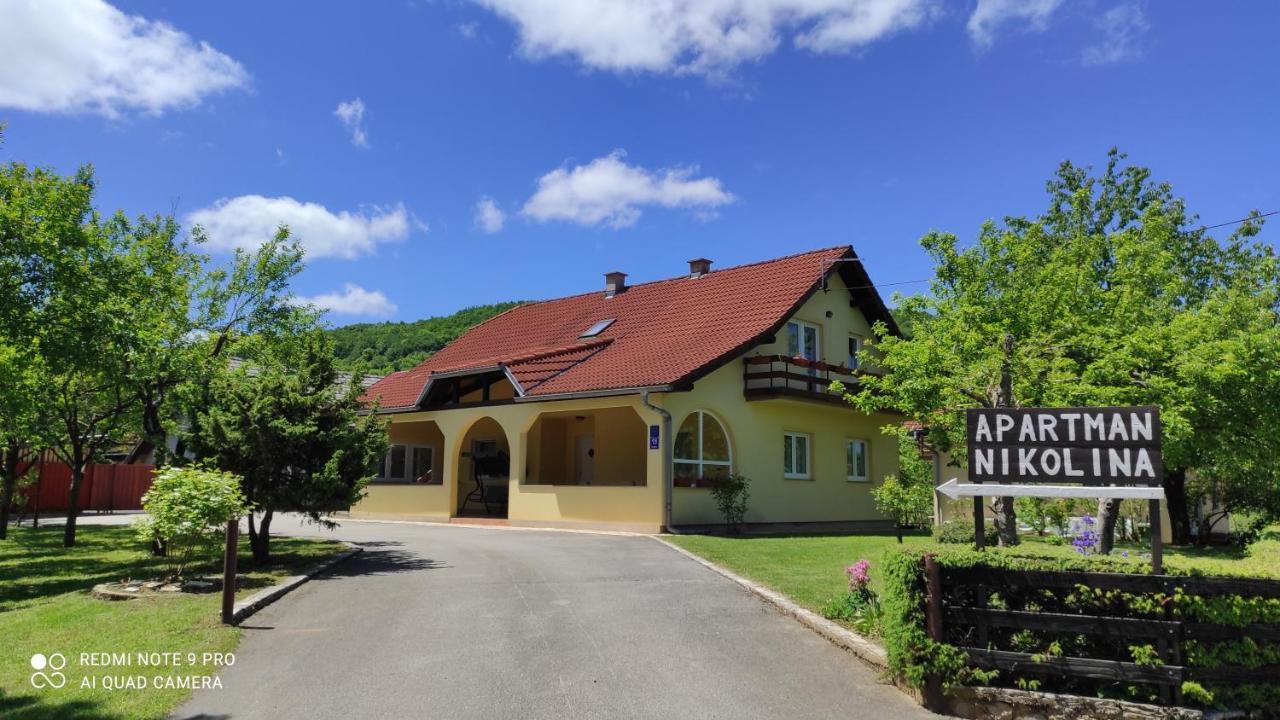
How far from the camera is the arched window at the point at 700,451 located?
19.1m

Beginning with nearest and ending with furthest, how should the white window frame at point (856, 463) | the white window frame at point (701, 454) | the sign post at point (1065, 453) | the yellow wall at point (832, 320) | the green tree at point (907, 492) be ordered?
the sign post at point (1065, 453), the green tree at point (907, 492), the white window frame at point (701, 454), the yellow wall at point (832, 320), the white window frame at point (856, 463)

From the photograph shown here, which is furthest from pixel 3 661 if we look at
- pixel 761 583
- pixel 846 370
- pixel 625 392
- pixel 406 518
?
pixel 846 370

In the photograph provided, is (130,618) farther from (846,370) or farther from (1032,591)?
(846,370)

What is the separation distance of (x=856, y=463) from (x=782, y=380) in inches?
219

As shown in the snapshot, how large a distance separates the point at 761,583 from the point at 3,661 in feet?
26.0

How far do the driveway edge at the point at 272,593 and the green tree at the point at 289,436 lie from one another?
2.79ft

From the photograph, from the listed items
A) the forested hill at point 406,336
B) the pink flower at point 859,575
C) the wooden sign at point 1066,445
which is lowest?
the pink flower at point 859,575

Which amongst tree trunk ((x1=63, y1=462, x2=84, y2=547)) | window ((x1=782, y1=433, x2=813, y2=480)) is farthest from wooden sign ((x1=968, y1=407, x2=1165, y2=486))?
tree trunk ((x1=63, y1=462, x2=84, y2=547))

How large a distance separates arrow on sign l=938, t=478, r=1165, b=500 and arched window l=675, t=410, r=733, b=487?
39.3 ft

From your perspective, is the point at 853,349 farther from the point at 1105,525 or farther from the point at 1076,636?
the point at 1076,636

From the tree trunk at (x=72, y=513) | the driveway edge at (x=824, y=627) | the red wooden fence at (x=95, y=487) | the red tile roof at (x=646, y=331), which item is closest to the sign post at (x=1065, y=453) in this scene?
the driveway edge at (x=824, y=627)

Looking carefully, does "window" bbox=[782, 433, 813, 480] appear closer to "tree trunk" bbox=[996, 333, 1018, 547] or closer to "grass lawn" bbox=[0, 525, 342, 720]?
"tree trunk" bbox=[996, 333, 1018, 547]

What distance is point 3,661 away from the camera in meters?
6.84

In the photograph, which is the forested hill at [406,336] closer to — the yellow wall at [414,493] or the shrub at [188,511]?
the yellow wall at [414,493]
